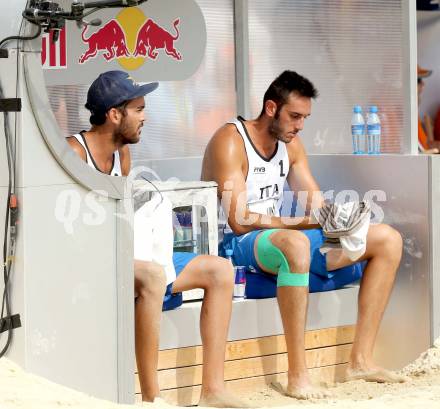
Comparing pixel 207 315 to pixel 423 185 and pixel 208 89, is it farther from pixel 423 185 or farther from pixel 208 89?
pixel 208 89

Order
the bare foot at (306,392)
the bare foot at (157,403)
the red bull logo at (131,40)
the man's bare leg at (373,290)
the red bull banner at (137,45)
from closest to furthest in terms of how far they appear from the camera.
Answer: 1. the bare foot at (157,403)
2. the bare foot at (306,392)
3. the man's bare leg at (373,290)
4. the red bull banner at (137,45)
5. the red bull logo at (131,40)

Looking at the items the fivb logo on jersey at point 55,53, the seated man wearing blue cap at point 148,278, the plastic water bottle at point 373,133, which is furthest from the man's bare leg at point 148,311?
the plastic water bottle at point 373,133

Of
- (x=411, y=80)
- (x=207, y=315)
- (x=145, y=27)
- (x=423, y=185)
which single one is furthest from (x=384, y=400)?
(x=145, y=27)

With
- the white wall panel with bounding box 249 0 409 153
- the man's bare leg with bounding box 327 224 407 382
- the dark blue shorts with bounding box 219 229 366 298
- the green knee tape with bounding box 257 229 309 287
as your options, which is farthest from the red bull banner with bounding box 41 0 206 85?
the man's bare leg with bounding box 327 224 407 382

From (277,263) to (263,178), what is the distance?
0.66m

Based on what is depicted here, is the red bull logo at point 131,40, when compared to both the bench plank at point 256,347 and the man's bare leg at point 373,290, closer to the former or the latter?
the man's bare leg at point 373,290

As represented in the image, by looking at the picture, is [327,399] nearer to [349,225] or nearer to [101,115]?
[349,225]

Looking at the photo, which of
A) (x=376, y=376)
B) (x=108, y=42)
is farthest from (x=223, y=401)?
(x=108, y=42)

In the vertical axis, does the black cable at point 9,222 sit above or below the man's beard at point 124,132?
below

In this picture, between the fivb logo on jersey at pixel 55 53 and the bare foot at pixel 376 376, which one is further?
the fivb logo on jersey at pixel 55 53

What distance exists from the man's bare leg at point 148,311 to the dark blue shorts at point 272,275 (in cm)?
94

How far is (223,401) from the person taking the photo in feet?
17.9

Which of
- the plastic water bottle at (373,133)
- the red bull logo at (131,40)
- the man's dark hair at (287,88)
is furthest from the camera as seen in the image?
the plastic water bottle at (373,133)

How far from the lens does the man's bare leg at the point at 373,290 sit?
242 inches
